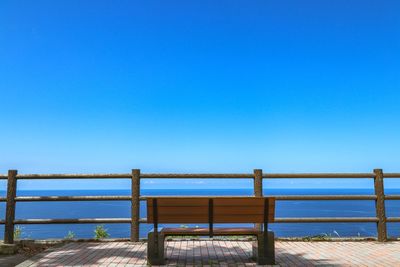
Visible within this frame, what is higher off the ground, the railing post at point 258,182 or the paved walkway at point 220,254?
the railing post at point 258,182

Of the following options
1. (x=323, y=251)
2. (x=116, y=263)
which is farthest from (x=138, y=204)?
(x=323, y=251)

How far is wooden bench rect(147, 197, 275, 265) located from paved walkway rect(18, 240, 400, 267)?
11.4 inches

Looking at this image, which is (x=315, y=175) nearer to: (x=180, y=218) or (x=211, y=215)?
(x=211, y=215)

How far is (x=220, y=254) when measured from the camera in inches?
306

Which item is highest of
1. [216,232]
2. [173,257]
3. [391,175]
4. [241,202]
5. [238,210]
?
[391,175]

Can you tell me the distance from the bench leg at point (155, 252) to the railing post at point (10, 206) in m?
4.11

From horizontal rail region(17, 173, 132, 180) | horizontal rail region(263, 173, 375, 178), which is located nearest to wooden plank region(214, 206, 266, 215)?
horizontal rail region(263, 173, 375, 178)

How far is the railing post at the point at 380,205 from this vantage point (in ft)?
31.6

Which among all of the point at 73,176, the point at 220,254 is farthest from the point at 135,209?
the point at 220,254

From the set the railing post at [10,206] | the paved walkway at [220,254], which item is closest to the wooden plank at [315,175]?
the paved walkway at [220,254]

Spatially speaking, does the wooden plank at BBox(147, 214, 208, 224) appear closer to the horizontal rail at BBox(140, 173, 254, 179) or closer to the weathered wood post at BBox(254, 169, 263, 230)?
the horizontal rail at BBox(140, 173, 254, 179)

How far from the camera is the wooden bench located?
6684 millimetres

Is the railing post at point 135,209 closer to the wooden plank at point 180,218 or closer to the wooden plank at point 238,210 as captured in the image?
the wooden plank at point 180,218

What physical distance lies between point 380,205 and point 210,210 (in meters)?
4.88
